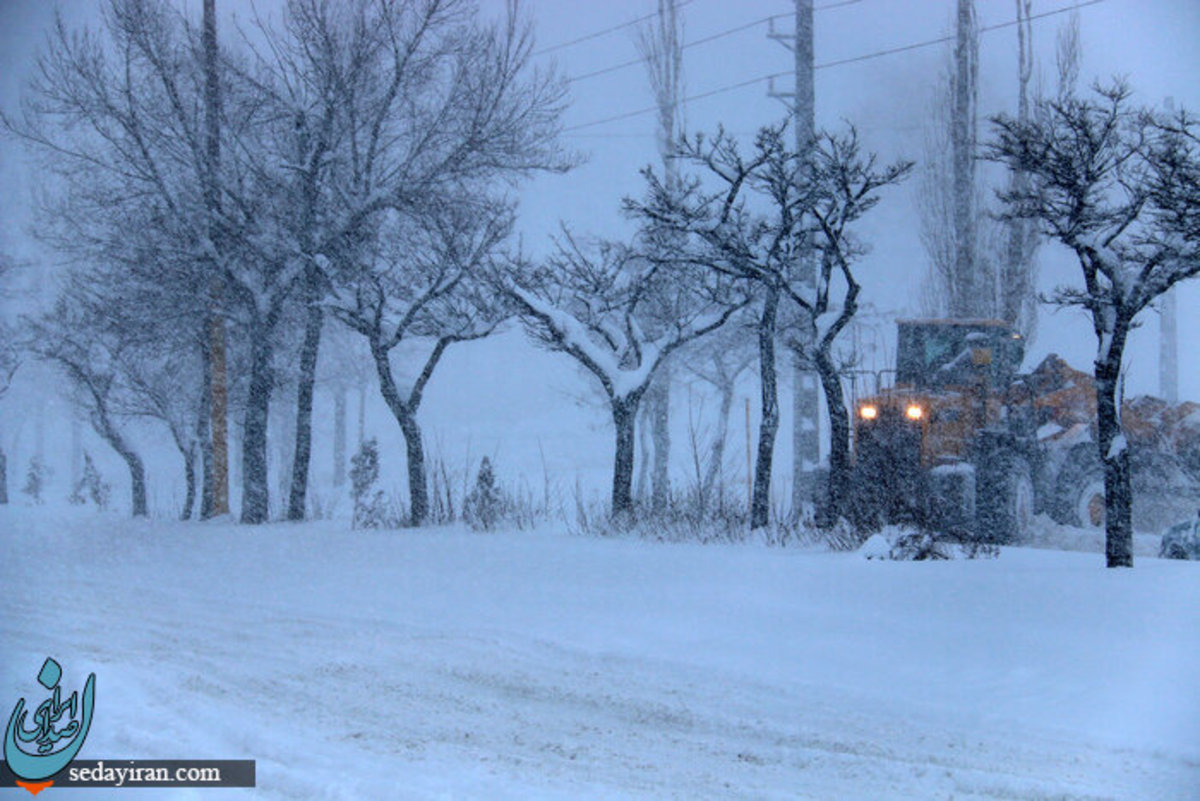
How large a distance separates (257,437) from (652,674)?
11425 mm

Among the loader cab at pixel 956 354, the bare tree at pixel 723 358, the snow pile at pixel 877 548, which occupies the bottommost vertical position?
the snow pile at pixel 877 548

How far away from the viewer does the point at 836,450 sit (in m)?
11.9

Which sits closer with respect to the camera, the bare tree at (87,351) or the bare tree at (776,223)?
the bare tree at (776,223)

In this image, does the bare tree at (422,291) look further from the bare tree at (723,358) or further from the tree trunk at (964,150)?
the bare tree at (723,358)

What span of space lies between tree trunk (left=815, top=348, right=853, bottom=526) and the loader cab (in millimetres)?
3300

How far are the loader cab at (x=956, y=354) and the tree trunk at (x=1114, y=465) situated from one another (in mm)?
5744

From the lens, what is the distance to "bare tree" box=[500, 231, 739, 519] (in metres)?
13.5

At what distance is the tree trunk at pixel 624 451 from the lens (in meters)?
13.5

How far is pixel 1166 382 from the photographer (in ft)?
70.2

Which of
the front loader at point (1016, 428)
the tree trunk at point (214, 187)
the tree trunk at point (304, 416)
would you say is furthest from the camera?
the tree trunk at point (304, 416)

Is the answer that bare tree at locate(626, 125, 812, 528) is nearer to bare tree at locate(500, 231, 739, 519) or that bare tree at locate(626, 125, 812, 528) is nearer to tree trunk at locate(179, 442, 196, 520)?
bare tree at locate(500, 231, 739, 519)

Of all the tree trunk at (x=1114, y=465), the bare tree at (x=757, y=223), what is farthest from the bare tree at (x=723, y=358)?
the tree trunk at (x=1114, y=465)

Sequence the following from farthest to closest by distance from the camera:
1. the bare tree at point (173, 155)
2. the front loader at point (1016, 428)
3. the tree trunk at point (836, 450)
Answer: the bare tree at point (173, 155), the front loader at point (1016, 428), the tree trunk at point (836, 450)

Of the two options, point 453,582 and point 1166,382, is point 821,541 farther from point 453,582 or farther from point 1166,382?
point 1166,382
